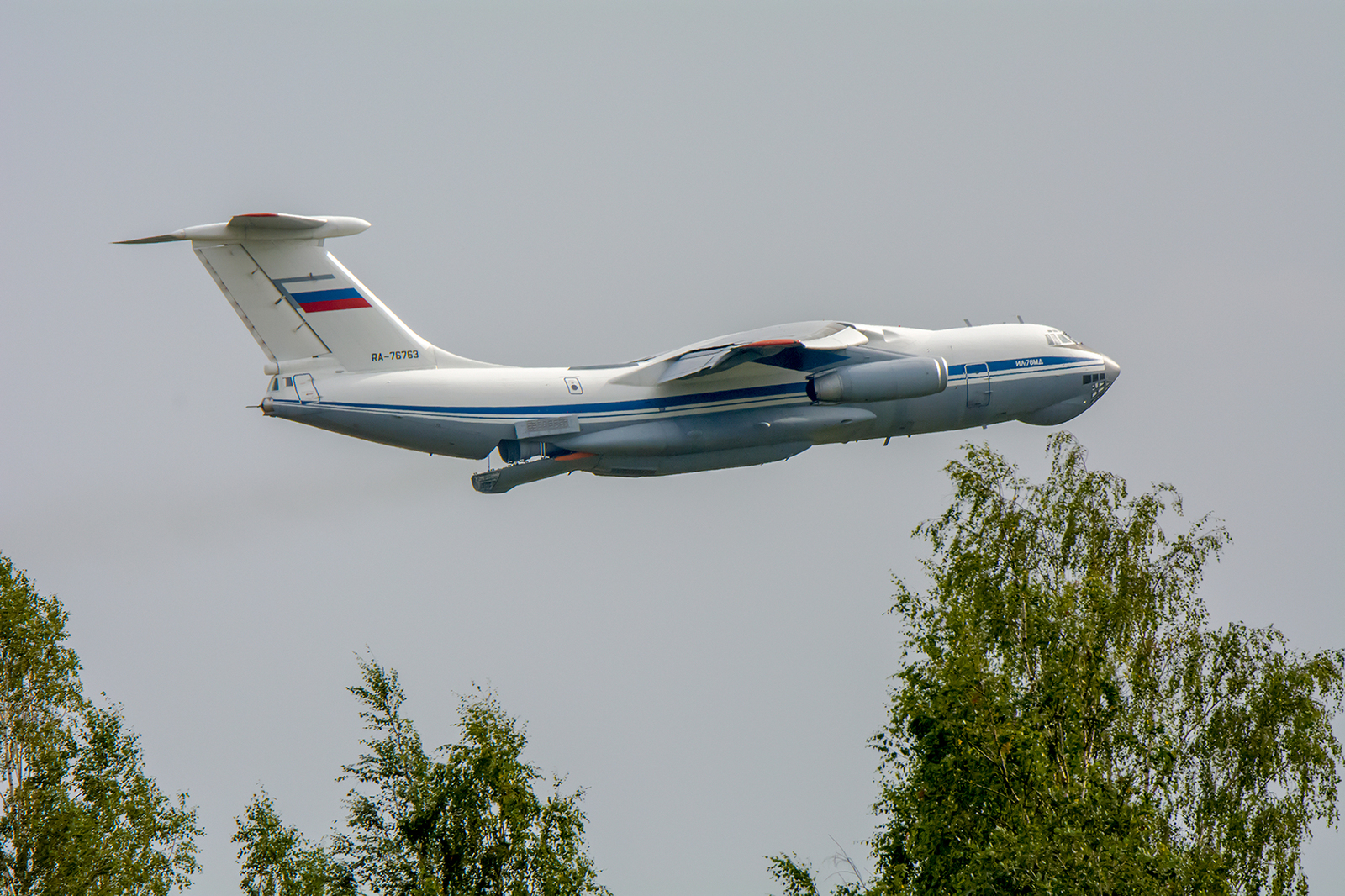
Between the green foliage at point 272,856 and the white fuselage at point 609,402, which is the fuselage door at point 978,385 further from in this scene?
the green foliage at point 272,856

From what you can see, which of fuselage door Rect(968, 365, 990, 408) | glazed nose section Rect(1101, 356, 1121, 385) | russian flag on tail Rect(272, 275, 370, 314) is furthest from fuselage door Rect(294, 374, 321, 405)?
glazed nose section Rect(1101, 356, 1121, 385)

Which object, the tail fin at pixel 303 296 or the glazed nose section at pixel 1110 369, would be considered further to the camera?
the glazed nose section at pixel 1110 369

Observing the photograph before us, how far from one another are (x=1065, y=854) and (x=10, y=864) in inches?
600

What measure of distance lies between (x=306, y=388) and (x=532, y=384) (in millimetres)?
2821

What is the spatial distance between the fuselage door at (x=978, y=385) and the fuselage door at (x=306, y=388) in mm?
9357

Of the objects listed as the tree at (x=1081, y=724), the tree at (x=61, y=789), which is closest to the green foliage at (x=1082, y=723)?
the tree at (x=1081, y=724)

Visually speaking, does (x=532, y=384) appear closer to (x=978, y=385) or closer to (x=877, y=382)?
(x=877, y=382)

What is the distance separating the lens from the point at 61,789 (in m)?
29.6

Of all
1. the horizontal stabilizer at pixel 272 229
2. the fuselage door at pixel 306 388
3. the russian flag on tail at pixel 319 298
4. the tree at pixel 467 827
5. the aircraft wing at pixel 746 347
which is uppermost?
the horizontal stabilizer at pixel 272 229

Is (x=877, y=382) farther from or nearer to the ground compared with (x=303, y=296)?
nearer to the ground

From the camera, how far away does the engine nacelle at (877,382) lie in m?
26.7

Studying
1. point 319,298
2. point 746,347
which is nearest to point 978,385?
point 746,347

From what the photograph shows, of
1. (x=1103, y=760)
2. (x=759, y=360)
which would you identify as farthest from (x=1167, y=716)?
(x=759, y=360)

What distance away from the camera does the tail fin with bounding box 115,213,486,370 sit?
2516 centimetres
